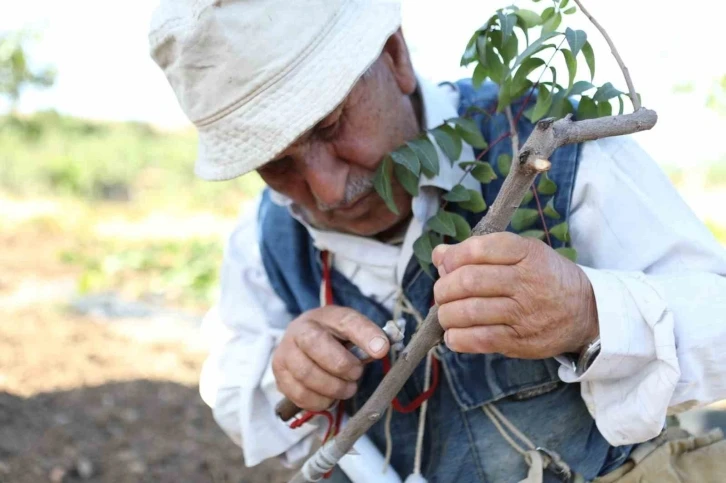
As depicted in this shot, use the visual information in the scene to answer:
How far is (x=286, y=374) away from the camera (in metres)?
1.62

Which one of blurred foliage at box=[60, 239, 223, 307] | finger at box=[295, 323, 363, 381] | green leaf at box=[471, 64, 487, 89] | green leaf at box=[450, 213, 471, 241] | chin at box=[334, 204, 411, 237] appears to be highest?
green leaf at box=[471, 64, 487, 89]

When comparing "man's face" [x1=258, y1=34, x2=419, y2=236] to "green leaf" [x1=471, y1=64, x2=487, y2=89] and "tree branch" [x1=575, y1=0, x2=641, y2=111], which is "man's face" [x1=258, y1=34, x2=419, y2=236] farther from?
"tree branch" [x1=575, y1=0, x2=641, y2=111]

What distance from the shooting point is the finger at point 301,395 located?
5.18 ft

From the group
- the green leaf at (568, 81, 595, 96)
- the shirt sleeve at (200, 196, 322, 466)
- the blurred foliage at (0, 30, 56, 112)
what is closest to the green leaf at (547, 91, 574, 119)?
the green leaf at (568, 81, 595, 96)

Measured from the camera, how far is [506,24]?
1391mm

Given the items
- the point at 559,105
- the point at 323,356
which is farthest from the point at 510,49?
the point at 323,356

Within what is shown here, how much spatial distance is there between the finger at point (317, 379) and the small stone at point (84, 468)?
1.86m

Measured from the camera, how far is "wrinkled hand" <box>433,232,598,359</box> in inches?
46.5

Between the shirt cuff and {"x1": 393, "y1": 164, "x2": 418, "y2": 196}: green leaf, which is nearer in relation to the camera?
the shirt cuff

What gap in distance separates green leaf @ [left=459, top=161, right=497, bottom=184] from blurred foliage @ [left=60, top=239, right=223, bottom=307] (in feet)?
18.4

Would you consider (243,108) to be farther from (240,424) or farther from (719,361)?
(719,361)

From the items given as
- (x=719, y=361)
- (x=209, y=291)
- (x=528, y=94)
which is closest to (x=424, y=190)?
(x=528, y=94)

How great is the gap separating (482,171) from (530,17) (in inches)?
12.6

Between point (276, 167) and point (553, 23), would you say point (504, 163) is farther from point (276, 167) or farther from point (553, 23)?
point (276, 167)
